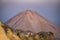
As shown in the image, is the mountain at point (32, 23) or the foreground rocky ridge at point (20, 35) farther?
the mountain at point (32, 23)

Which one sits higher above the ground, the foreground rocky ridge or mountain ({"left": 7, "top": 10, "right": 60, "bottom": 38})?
mountain ({"left": 7, "top": 10, "right": 60, "bottom": 38})

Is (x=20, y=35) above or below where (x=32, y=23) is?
below

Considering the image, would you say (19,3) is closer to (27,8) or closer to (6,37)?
(27,8)

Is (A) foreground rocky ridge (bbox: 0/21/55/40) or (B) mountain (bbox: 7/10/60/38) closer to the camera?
(A) foreground rocky ridge (bbox: 0/21/55/40)

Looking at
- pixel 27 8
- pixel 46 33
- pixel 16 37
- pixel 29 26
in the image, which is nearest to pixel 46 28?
pixel 46 33

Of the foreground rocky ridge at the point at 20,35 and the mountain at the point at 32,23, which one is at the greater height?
the mountain at the point at 32,23
